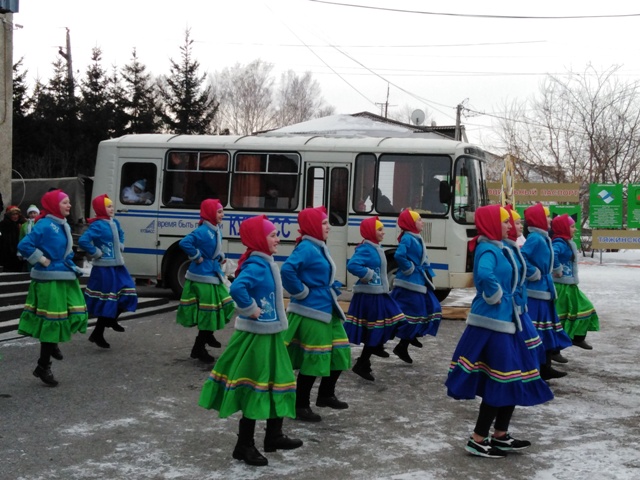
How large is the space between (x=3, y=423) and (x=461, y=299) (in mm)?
10815

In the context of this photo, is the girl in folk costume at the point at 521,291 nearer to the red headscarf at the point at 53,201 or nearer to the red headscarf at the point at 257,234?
the red headscarf at the point at 257,234

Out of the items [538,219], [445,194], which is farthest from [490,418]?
[445,194]

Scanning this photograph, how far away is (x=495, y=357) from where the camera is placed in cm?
534

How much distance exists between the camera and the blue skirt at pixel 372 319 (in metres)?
8.03

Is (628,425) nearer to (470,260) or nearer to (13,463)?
(13,463)

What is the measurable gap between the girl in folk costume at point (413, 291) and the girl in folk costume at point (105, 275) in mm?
3164

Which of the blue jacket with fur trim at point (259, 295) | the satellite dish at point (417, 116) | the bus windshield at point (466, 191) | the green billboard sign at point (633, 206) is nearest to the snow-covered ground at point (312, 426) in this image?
the blue jacket with fur trim at point (259, 295)

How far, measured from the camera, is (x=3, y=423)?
239 inches

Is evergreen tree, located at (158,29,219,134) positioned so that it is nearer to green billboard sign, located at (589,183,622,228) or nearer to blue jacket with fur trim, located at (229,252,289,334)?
green billboard sign, located at (589,183,622,228)

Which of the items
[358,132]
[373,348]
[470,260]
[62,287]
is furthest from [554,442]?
[358,132]

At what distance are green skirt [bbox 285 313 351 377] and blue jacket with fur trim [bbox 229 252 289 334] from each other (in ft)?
2.81

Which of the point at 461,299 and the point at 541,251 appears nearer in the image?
the point at 541,251

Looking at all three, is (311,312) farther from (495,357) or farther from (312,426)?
(495,357)

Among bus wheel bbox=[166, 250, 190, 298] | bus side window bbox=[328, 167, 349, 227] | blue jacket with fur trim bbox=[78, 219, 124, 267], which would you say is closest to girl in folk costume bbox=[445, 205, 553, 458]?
blue jacket with fur trim bbox=[78, 219, 124, 267]
